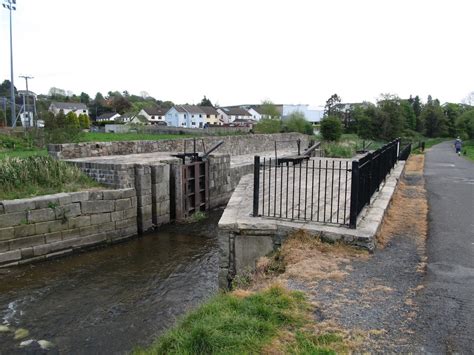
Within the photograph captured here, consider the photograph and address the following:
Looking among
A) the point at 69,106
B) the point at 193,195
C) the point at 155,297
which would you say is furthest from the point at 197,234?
the point at 69,106

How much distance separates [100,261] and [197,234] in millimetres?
3112

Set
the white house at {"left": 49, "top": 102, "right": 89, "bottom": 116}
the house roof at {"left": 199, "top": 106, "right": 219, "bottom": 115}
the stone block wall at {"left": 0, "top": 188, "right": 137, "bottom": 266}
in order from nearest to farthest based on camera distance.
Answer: the stone block wall at {"left": 0, "top": 188, "right": 137, "bottom": 266}
the white house at {"left": 49, "top": 102, "right": 89, "bottom": 116}
the house roof at {"left": 199, "top": 106, "right": 219, "bottom": 115}

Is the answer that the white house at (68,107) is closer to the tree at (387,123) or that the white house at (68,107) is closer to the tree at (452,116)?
the tree at (387,123)

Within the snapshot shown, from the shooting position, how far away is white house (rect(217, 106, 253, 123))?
107m

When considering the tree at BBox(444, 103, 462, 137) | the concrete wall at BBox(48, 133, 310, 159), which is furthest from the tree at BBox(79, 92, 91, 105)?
the concrete wall at BBox(48, 133, 310, 159)

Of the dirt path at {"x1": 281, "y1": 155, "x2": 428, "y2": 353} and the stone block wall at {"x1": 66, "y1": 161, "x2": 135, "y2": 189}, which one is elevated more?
the stone block wall at {"x1": 66, "y1": 161, "x2": 135, "y2": 189}

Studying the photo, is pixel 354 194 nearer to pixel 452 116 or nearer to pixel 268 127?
pixel 268 127

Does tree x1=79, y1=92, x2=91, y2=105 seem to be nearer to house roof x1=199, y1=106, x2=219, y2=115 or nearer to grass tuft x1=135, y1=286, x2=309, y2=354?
house roof x1=199, y1=106, x2=219, y2=115

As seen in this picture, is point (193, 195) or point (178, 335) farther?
point (193, 195)

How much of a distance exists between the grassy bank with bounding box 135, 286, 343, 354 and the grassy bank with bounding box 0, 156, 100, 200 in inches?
328

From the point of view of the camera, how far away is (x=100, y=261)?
10.1 meters

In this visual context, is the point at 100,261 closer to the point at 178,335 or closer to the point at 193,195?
the point at 193,195

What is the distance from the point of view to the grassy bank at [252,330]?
3240 mm

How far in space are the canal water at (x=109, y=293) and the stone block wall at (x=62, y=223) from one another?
0.37 meters
